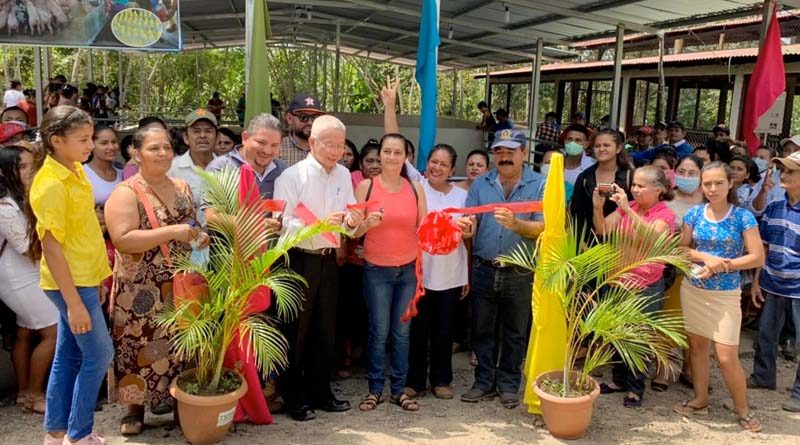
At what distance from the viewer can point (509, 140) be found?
387 centimetres

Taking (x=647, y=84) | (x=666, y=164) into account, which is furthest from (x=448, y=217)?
(x=647, y=84)

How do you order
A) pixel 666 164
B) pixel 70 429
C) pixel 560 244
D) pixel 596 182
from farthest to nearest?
1. pixel 666 164
2. pixel 596 182
3. pixel 560 244
4. pixel 70 429

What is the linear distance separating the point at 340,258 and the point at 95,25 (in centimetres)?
259

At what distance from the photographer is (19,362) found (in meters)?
3.67

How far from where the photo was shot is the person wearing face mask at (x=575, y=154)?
214 inches

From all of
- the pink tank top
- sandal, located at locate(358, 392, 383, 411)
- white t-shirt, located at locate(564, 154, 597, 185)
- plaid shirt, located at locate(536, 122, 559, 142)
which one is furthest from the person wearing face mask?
plaid shirt, located at locate(536, 122, 559, 142)

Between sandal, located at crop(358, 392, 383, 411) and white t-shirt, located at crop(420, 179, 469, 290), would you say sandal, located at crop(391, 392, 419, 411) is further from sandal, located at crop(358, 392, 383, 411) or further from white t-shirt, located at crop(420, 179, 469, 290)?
white t-shirt, located at crop(420, 179, 469, 290)

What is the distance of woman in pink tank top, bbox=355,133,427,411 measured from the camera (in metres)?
3.71

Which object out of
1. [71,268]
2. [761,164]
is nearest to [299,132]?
[71,268]

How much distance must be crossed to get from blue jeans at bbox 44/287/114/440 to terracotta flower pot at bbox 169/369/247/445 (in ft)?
1.33

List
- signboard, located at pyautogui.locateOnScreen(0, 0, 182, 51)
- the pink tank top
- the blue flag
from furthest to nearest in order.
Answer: signboard, located at pyautogui.locateOnScreen(0, 0, 182, 51), the blue flag, the pink tank top

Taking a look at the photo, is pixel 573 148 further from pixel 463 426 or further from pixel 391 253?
pixel 463 426

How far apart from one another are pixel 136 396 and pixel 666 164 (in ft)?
14.0

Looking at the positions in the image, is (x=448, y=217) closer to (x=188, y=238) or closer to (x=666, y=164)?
(x=188, y=238)
